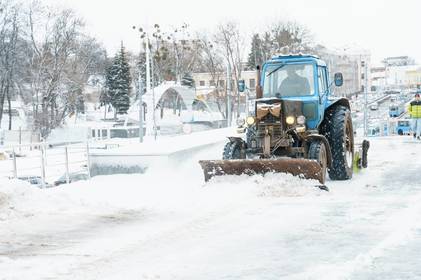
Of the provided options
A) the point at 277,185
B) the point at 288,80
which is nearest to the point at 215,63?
the point at 288,80

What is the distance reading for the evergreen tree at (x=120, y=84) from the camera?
70.5 meters

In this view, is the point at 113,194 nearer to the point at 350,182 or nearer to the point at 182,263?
the point at 350,182

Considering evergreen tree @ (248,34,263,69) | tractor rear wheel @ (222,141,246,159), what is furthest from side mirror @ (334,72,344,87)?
evergreen tree @ (248,34,263,69)

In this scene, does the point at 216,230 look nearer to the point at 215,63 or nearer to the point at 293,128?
the point at 293,128

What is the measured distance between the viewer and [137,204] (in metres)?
10.1

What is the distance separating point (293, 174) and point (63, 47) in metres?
43.5

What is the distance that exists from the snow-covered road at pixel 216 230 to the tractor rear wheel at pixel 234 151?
2.81 feet

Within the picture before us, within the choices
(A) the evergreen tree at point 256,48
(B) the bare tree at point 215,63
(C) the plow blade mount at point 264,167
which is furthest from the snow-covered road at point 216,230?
(B) the bare tree at point 215,63

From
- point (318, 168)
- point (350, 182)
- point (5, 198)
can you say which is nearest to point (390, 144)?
point (350, 182)

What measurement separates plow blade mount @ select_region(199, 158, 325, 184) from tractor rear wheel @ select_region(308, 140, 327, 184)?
0.71 metres

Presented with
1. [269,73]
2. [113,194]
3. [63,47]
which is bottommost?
[113,194]

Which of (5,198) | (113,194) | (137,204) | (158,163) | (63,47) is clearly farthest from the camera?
(63,47)

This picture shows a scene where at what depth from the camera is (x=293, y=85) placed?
12727mm

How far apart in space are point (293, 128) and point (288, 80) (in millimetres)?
1377
